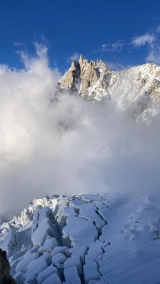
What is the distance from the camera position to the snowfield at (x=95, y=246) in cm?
1628

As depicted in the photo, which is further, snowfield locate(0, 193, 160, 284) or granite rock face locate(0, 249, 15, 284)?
snowfield locate(0, 193, 160, 284)

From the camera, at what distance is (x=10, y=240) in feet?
99.1

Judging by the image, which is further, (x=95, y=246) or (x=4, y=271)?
(x=95, y=246)

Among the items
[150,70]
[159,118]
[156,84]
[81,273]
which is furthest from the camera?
[150,70]

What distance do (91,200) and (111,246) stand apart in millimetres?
15725

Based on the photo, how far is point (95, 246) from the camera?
20844mm

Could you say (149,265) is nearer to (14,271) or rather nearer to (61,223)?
(14,271)

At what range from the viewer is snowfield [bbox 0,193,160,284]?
1628 cm

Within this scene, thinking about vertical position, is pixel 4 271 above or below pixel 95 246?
below

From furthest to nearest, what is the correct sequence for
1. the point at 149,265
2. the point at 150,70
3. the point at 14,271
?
the point at 150,70 → the point at 14,271 → the point at 149,265

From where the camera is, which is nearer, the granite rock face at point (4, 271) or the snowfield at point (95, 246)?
the granite rock face at point (4, 271)

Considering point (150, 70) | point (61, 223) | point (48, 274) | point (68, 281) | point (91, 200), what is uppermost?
point (150, 70)

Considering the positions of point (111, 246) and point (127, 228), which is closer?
point (111, 246)

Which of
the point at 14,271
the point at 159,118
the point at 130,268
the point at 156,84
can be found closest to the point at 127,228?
the point at 130,268
